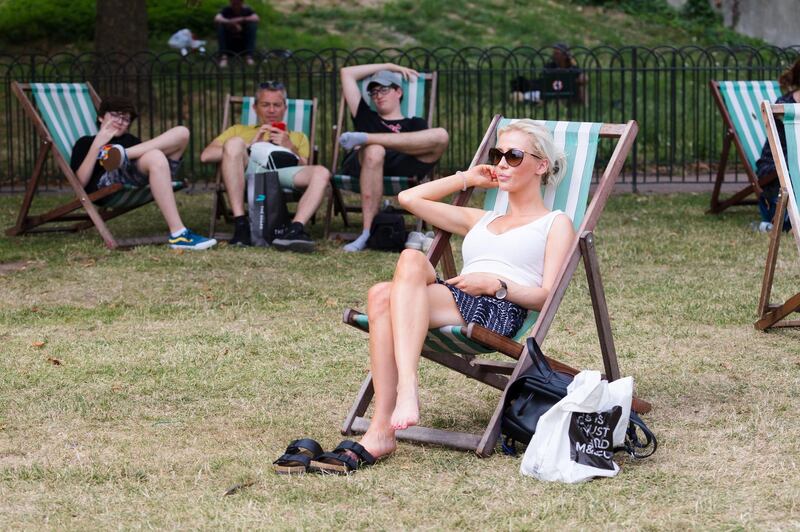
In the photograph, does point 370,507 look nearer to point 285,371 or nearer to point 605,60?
point 285,371

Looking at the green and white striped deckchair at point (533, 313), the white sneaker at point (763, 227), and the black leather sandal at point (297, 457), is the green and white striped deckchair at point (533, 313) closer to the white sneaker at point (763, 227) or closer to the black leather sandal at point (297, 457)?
the black leather sandal at point (297, 457)

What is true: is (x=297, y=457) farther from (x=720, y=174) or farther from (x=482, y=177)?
(x=720, y=174)

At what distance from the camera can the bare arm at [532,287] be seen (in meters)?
4.31

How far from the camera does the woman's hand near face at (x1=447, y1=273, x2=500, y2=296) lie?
→ 4.30 meters

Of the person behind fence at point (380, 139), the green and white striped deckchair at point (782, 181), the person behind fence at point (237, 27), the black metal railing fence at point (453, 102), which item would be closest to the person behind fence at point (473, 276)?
the green and white striped deckchair at point (782, 181)

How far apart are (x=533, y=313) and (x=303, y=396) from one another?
1021 mm

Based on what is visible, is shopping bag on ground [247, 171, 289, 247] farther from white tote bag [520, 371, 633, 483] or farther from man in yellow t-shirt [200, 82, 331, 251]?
white tote bag [520, 371, 633, 483]

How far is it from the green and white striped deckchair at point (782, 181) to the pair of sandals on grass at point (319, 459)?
103 inches

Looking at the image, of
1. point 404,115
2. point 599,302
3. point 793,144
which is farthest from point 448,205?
point 404,115

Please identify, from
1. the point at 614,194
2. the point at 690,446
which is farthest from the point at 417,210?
the point at 614,194

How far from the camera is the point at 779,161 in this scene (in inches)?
228

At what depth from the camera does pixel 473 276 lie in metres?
4.34

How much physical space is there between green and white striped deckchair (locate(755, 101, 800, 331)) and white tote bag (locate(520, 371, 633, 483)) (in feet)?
7.18

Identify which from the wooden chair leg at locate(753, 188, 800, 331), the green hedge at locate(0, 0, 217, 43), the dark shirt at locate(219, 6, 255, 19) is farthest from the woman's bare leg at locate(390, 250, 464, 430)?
the green hedge at locate(0, 0, 217, 43)
